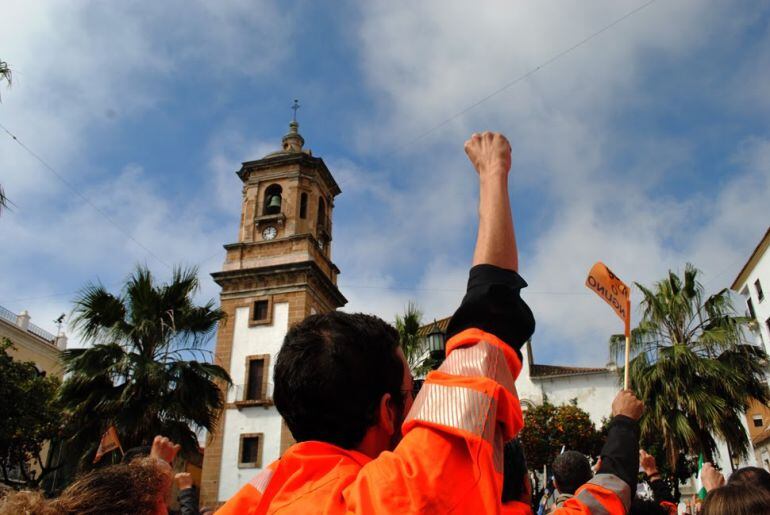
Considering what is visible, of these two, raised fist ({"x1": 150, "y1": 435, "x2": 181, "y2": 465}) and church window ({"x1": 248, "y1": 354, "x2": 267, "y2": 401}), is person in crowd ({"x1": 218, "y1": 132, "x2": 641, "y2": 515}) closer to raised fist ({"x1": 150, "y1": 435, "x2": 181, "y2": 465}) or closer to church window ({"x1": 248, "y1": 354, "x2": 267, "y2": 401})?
raised fist ({"x1": 150, "y1": 435, "x2": 181, "y2": 465})

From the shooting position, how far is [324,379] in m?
1.32

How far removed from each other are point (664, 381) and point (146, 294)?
1223cm

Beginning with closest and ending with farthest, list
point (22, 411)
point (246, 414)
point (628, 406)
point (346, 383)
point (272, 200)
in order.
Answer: point (346, 383)
point (628, 406)
point (22, 411)
point (246, 414)
point (272, 200)

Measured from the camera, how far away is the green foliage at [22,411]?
65.3 feet

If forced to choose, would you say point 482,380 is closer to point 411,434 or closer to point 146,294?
point 411,434

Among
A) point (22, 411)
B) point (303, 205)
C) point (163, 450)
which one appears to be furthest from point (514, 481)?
point (303, 205)

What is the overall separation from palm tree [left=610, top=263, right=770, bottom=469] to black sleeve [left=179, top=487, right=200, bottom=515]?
12388 millimetres

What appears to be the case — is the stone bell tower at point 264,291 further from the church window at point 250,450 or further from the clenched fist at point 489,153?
the clenched fist at point 489,153

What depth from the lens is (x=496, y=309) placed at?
3.93 feet

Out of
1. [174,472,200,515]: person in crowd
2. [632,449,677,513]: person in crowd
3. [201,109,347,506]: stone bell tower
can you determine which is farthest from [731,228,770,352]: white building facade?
[174,472,200,515]: person in crowd

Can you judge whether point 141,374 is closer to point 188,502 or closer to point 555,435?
point 188,502

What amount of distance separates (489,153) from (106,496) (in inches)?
77.4

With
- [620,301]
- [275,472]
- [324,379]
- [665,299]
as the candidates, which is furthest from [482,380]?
[665,299]

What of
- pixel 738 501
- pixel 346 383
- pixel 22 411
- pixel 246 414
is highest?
pixel 246 414
